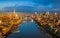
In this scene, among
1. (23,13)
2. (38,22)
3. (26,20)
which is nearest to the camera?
(23,13)

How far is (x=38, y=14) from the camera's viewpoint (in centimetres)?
1027

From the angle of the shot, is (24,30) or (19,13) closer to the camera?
(19,13)

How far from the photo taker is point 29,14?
395 inches

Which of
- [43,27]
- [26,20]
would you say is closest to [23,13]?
[26,20]

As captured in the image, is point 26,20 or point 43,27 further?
point 43,27

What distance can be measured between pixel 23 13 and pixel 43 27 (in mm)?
2850

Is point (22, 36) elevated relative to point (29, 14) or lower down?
lower down

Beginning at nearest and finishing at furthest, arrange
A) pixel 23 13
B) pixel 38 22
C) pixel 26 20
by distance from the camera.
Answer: pixel 23 13 < pixel 26 20 < pixel 38 22

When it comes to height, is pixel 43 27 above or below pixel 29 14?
below

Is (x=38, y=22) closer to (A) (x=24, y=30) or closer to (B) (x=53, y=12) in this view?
(A) (x=24, y=30)

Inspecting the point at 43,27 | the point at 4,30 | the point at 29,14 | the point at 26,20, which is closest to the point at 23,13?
the point at 29,14

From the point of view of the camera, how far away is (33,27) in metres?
11.1

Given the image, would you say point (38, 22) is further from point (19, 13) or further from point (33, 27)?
point (19, 13)

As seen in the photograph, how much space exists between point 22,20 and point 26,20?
20 centimetres
